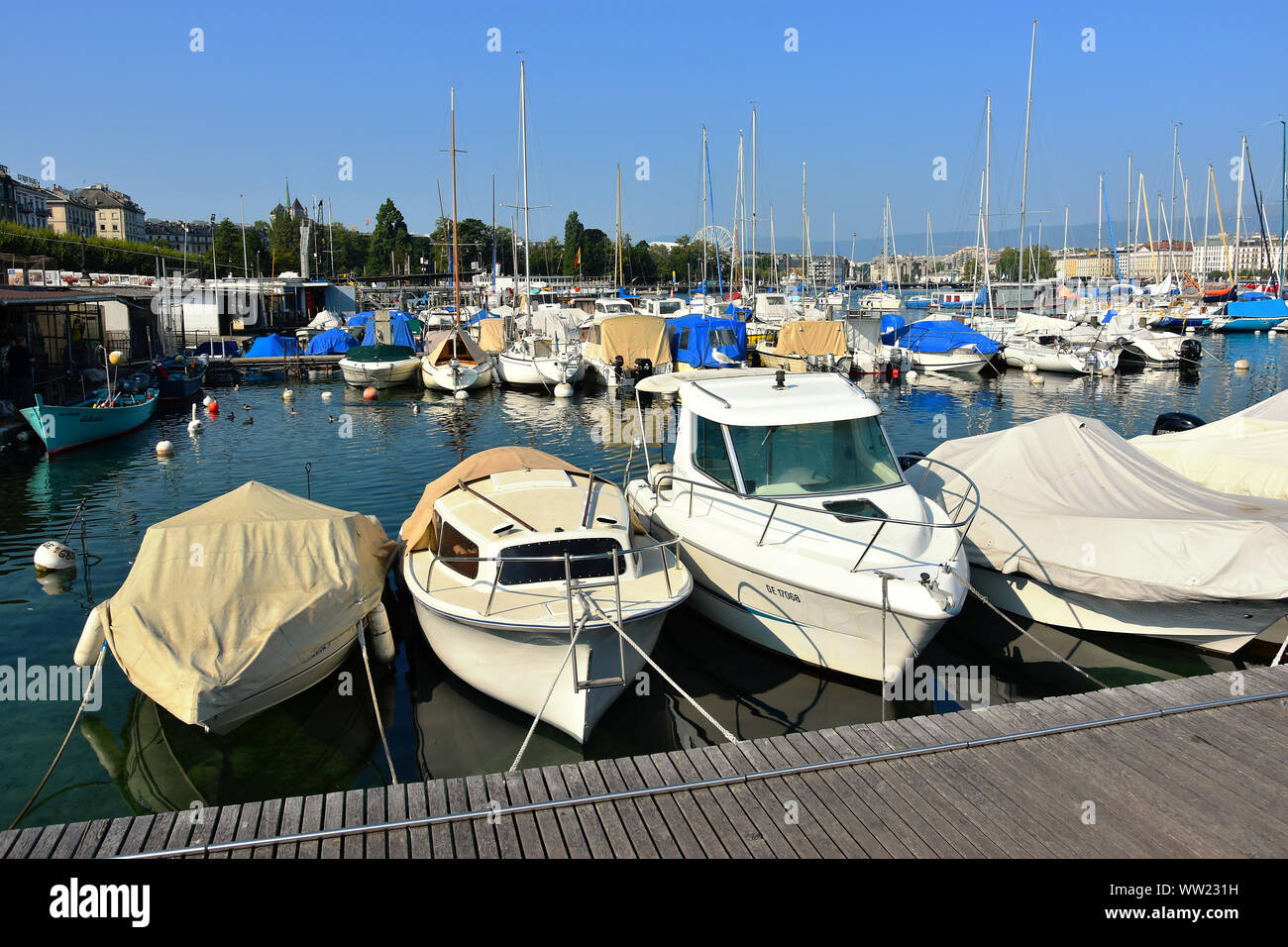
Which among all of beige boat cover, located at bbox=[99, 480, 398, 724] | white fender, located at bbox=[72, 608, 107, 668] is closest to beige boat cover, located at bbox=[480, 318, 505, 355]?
beige boat cover, located at bbox=[99, 480, 398, 724]

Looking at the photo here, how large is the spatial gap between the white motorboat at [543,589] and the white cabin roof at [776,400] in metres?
1.87

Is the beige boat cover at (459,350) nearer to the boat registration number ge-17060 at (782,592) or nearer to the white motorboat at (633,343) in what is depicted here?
the white motorboat at (633,343)

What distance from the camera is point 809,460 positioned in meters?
11.8

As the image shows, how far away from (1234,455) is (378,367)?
34595 millimetres

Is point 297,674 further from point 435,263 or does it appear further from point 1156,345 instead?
point 435,263

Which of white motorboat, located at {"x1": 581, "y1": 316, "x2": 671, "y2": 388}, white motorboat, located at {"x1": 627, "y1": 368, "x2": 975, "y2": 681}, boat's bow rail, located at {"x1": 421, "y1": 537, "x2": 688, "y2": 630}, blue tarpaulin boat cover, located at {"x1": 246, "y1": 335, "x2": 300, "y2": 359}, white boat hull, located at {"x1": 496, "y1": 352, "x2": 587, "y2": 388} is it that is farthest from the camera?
blue tarpaulin boat cover, located at {"x1": 246, "y1": 335, "x2": 300, "y2": 359}

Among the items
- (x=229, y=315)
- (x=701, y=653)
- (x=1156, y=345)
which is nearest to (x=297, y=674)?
(x=701, y=653)

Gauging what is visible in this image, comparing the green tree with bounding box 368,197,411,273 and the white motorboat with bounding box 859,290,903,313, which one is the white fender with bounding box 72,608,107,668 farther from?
the green tree with bounding box 368,197,411,273

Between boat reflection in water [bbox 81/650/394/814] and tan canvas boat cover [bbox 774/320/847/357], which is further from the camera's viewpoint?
tan canvas boat cover [bbox 774/320/847/357]

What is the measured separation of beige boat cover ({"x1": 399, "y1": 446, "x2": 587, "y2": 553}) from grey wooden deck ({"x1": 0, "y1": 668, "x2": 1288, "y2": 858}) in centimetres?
603

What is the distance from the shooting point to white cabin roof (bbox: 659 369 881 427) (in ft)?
38.8
